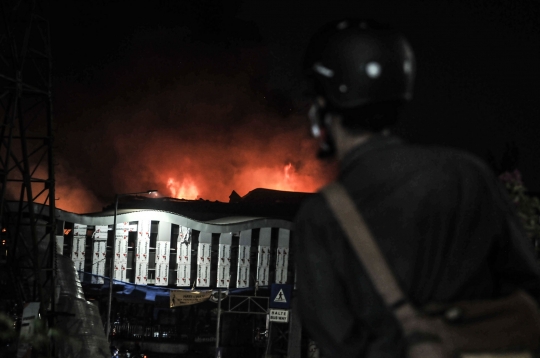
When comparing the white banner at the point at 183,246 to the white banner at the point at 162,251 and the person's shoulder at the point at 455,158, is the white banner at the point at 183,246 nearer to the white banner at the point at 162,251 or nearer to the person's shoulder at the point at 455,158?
→ the white banner at the point at 162,251

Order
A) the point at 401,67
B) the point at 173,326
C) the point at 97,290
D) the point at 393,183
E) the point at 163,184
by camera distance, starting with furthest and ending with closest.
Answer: the point at 163,184 → the point at 173,326 → the point at 97,290 → the point at 401,67 → the point at 393,183

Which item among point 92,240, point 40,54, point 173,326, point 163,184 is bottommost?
point 173,326

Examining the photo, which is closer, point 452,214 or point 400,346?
point 400,346

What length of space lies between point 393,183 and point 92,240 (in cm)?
5191

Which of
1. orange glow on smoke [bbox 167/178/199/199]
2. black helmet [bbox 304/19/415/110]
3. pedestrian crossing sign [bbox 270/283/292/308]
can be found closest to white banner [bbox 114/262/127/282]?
pedestrian crossing sign [bbox 270/283/292/308]

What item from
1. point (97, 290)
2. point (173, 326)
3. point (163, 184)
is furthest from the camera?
point (163, 184)

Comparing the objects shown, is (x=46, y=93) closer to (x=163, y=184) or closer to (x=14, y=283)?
(x=14, y=283)

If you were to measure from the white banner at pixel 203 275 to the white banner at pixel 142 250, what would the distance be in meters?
4.20

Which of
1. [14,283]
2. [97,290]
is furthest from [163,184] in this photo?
[14,283]

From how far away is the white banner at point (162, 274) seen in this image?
2168 inches

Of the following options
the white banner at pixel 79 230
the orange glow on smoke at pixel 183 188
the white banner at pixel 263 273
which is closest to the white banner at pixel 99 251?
the white banner at pixel 79 230

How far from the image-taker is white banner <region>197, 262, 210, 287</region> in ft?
185

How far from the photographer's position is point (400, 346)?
7.24 ft

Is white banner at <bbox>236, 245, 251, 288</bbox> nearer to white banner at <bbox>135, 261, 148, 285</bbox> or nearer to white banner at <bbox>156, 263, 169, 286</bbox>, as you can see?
white banner at <bbox>156, 263, 169, 286</bbox>
